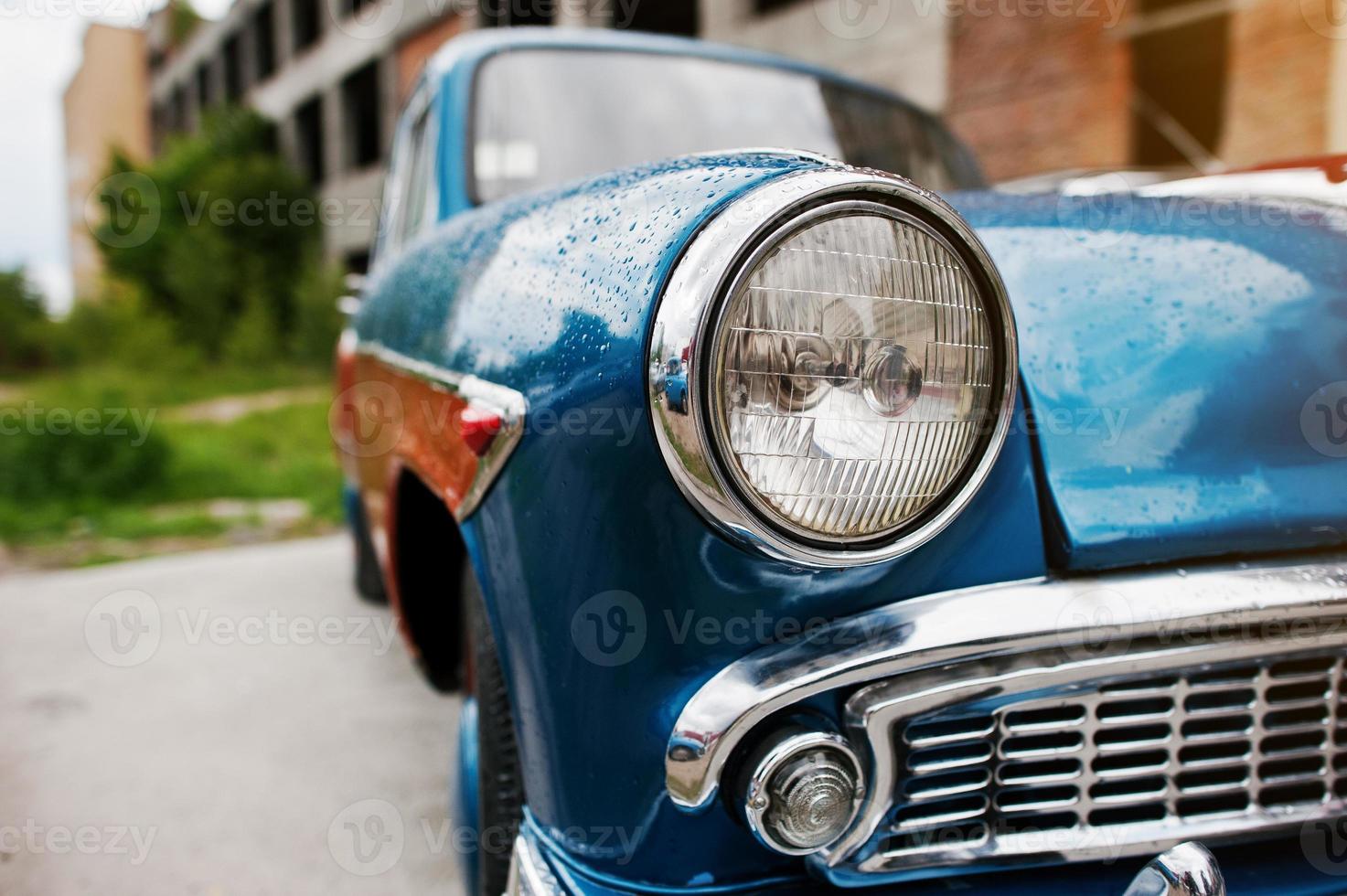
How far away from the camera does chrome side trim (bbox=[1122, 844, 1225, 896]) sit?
2.88ft

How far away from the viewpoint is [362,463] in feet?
8.25

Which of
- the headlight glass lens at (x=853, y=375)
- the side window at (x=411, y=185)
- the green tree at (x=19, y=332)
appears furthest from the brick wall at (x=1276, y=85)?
the green tree at (x=19, y=332)

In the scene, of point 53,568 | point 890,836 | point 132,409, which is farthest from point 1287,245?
point 132,409

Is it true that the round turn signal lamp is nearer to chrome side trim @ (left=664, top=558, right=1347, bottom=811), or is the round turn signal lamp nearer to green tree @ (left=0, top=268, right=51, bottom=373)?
chrome side trim @ (left=664, top=558, right=1347, bottom=811)

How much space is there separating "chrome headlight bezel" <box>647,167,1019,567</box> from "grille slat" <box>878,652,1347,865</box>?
0.21 m

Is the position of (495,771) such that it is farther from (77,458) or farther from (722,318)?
(77,458)

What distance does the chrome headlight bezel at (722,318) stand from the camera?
87 cm

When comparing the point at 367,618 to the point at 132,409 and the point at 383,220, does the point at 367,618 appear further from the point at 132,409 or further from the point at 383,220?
the point at 132,409

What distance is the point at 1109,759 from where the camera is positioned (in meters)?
1.07

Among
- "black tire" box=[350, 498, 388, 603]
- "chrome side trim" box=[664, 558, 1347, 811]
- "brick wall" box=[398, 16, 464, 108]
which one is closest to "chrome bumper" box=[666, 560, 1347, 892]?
"chrome side trim" box=[664, 558, 1347, 811]

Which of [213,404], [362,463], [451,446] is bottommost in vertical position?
[213,404]

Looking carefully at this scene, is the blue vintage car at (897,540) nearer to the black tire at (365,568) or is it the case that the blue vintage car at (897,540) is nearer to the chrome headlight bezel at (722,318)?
the chrome headlight bezel at (722,318)

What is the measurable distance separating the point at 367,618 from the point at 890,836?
9.03 feet

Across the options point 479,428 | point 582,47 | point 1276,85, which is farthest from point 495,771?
point 1276,85
